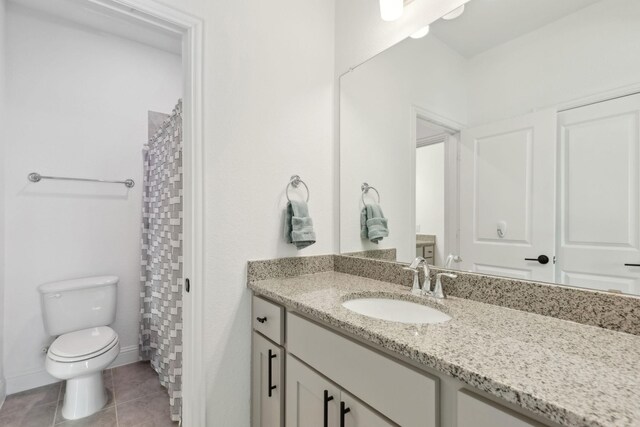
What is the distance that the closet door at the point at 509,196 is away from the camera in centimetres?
96

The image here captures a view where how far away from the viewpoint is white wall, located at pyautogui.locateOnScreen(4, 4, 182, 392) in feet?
6.43

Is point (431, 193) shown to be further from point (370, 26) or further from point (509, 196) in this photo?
point (370, 26)

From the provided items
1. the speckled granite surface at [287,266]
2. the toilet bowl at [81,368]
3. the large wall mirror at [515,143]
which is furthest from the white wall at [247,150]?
the toilet bowl at [81,368]

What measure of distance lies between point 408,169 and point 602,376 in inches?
40.5

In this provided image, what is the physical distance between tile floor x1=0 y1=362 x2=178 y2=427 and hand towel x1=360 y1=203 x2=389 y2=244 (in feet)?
5.01

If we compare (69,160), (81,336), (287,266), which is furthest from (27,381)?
(287,266)

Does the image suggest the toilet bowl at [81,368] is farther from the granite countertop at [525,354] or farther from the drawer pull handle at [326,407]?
the drawer pull handle at [326,407]

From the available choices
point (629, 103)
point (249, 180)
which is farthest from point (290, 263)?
point (629, 103)

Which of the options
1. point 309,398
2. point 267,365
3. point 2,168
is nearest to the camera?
point 309,398

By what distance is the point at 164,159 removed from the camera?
194cm

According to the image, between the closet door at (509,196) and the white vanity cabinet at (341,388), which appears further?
the closet door at (509,196)

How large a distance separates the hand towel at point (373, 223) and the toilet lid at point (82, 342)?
1.69 m

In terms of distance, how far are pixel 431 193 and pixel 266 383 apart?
1092mm

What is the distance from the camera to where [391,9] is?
135 centimetres
